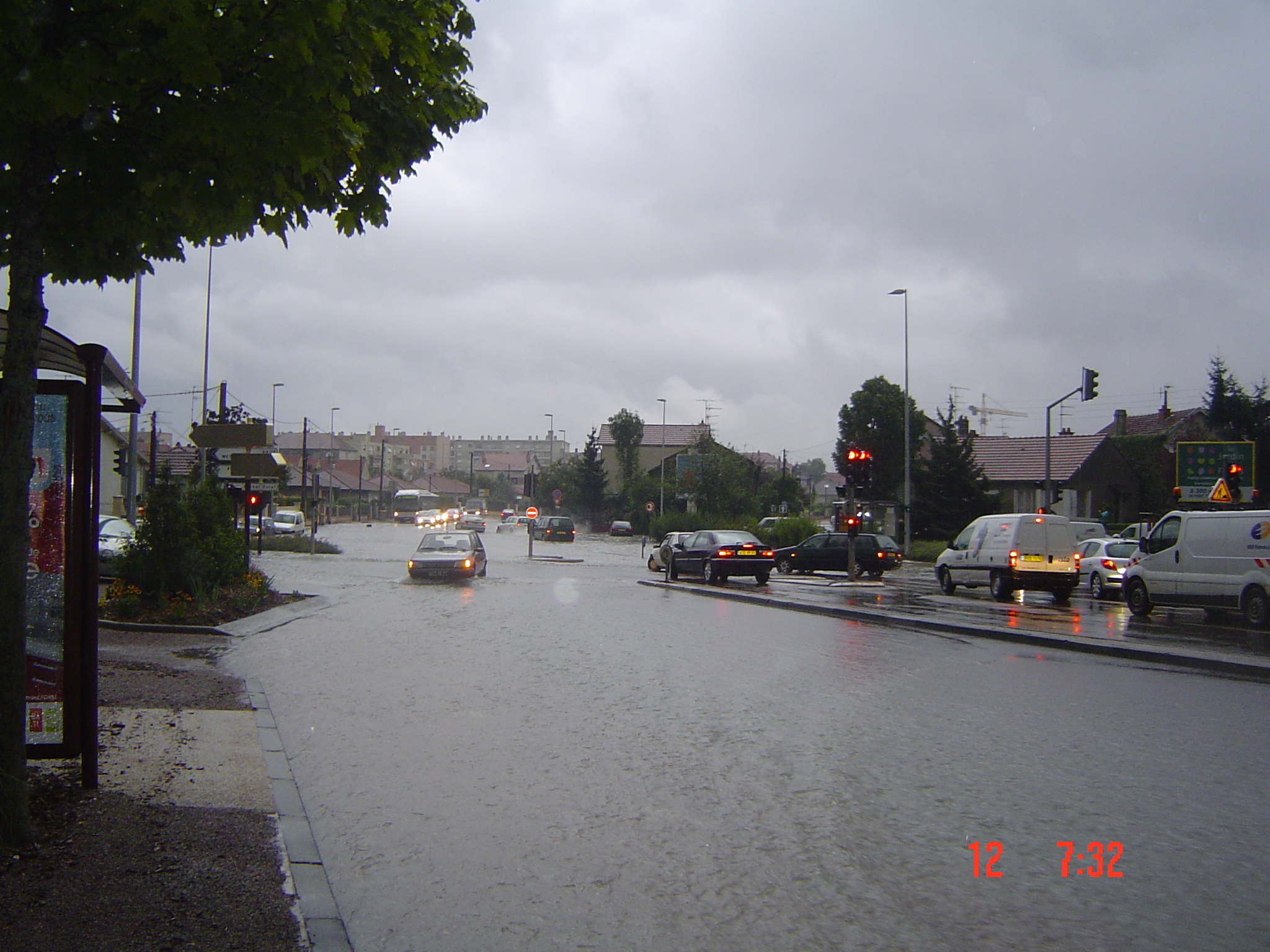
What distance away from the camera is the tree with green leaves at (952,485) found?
49.1 meters

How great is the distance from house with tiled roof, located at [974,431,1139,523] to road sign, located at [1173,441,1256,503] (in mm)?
22035

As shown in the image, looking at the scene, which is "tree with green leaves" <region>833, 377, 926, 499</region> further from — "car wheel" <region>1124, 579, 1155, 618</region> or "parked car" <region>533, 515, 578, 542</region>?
"car wheel" <region>1124, 579, 1155, 618</region>

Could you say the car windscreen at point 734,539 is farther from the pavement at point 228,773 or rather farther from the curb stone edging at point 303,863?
the curb stone edging at point 303,863

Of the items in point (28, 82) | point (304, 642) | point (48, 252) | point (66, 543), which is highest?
point (28, 82)

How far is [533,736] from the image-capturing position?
27.1ft

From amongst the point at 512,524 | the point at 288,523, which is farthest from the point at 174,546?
the point at 512,524

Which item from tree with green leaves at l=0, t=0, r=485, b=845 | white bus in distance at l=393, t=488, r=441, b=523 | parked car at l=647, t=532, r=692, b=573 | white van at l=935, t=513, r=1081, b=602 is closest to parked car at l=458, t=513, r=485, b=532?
white bus in distance at l=393, t=488, r=441, b=523

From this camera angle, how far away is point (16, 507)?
484 centimetres

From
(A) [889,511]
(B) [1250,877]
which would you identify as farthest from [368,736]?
(A) [889,511]

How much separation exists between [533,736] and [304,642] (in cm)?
742

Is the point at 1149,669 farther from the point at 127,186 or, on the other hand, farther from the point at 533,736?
the point at 127,186

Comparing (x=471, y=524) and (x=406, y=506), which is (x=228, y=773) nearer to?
(x=471, y=524)

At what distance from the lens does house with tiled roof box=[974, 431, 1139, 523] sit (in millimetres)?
60125
